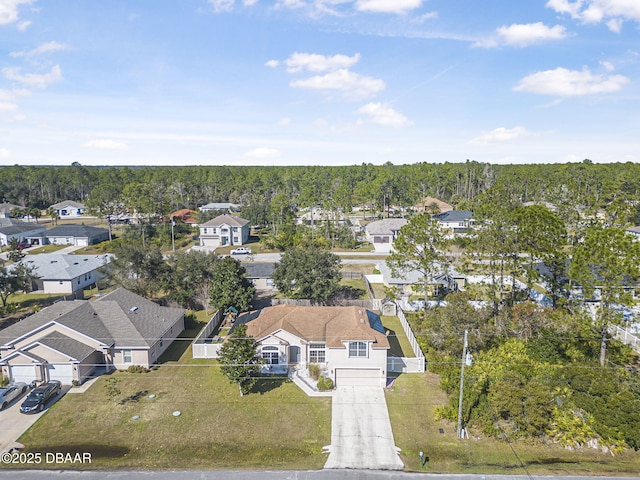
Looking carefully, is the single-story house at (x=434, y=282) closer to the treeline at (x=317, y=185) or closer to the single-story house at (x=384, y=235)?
the single-story house at (x=384, y=235)

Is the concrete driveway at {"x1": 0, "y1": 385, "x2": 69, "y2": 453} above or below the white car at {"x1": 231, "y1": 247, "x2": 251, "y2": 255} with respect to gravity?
below

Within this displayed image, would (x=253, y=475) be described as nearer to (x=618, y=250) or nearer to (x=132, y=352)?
(x=132, y=352)

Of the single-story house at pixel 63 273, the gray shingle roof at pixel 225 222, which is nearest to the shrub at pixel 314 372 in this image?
the single-story house at pixel 63 273

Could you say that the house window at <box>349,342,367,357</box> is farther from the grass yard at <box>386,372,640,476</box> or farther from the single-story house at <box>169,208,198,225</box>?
the single-story house at <box>169,208,198,225</box>

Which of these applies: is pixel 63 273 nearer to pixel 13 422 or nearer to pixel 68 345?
pixel 68 345

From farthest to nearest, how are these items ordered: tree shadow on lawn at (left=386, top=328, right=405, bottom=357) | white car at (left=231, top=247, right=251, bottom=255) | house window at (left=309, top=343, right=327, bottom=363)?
1. white car at (left=231, top=247, right=251, bottom=255)
2. tree shadow on lawn at (left=386, top=328, right=405, bottom=357)
3. house window at (left=309, top=343, right=327, bottom=363)

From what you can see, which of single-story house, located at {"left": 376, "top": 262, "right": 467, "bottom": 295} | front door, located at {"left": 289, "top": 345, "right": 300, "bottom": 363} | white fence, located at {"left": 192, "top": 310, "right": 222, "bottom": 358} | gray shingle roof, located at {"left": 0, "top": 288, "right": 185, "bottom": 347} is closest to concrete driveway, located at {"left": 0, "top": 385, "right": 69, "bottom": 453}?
gray shingle roof, located at {"left": 0, "top": 288, "right": 185, "bottom": 347}
